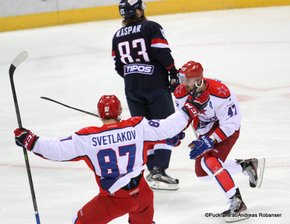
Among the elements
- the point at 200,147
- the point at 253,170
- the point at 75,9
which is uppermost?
the point at 200,147

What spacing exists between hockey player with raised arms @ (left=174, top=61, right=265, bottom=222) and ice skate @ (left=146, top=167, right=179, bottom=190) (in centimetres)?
57

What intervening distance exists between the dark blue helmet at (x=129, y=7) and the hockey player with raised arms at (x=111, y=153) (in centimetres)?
149

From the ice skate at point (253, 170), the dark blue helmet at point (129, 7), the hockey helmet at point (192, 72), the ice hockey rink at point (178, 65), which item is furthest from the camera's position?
the dark blue helmet at point (129, 7)

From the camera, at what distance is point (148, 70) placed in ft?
15.9

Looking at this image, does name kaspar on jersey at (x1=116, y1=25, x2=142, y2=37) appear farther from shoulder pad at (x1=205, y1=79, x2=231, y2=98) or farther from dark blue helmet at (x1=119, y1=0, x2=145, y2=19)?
shoulder pad at (x1=205, y1=79, x2=231, y2=98)

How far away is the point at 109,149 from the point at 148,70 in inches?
64.4

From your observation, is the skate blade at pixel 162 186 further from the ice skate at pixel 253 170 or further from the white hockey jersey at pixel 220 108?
the white hockey jersey at pixel 220 108

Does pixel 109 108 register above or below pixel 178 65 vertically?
above

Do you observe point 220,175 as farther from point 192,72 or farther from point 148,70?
point 148,70

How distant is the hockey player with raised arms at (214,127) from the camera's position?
4.04 m

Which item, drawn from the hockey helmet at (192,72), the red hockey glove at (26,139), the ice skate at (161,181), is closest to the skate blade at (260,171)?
the ice skate at (161,181)

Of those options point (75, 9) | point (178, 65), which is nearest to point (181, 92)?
point (178, 65)

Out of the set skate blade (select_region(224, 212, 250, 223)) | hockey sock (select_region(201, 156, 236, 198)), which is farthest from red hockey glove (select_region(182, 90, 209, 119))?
skate blade (select_region(224, 212, 250, 223))

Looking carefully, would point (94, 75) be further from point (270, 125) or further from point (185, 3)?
point (185, 3)
